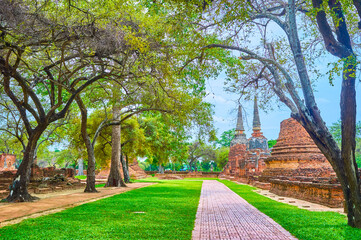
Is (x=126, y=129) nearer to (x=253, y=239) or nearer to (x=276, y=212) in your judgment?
(x=276, y=212)

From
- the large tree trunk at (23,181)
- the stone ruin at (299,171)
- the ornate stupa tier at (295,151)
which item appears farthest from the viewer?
the ornate stupa tier at (295,151)

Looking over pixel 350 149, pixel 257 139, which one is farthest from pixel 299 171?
pixel 257 139

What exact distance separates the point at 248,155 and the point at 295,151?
1475cm

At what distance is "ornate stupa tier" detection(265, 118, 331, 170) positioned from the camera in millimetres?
16109

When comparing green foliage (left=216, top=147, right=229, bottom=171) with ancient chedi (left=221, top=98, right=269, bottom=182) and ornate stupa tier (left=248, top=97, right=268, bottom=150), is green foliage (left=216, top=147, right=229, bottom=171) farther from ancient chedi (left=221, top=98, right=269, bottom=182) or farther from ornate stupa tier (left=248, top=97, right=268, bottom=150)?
ornate stupa tier (left=248, top=97, right=268, bottom=150)

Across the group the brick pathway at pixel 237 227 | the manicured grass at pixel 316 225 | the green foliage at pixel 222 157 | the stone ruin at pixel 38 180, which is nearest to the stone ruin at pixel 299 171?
the manicured grass at pixel 316 225

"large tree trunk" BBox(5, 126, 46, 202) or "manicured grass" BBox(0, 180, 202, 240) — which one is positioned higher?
"large tree trunk" BBox(5, 126, 46, 202)

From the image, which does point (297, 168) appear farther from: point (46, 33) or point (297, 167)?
point (46, 33)

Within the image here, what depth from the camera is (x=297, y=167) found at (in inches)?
648

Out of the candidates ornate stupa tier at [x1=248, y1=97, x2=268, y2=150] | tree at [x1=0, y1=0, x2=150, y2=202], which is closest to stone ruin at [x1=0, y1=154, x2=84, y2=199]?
tree at [x1=0, y1=0, x2=150, y2=202]

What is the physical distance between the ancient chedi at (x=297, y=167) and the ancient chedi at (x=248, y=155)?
504cm

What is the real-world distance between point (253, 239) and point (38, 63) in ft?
39.7

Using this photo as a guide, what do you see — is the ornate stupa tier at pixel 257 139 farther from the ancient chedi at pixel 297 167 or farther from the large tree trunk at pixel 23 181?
the large tree trunk at pixel 23 181

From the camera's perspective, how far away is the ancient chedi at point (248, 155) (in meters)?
28.5
